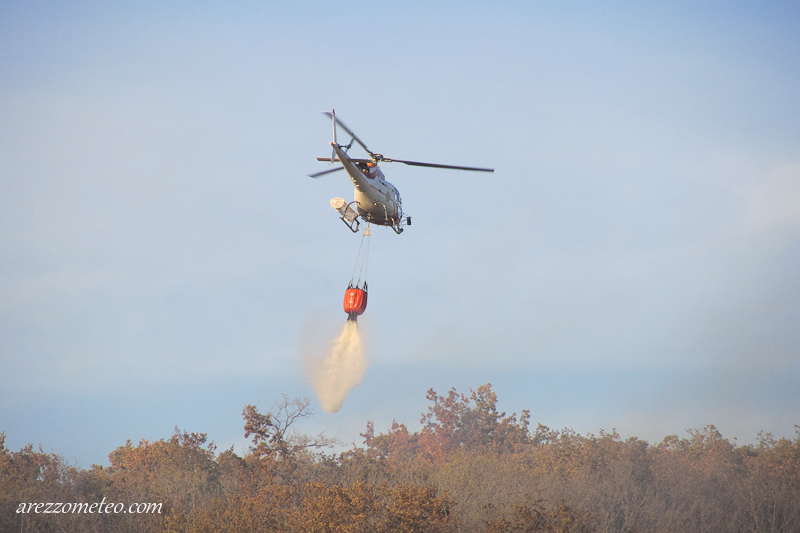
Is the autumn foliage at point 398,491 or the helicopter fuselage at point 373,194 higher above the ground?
the helicopter fuselage at point 373,194

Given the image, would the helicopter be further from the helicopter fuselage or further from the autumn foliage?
the autumn foliage

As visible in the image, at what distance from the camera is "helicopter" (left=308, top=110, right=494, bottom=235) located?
30.4 m

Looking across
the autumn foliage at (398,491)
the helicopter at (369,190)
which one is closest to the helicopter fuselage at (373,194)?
the helicopter at (369,190)

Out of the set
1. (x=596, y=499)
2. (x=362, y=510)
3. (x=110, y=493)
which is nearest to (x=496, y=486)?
(x=596, y=499)

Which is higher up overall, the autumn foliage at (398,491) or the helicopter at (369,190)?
the helicopter at (369,190)

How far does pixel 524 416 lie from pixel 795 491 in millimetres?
52316

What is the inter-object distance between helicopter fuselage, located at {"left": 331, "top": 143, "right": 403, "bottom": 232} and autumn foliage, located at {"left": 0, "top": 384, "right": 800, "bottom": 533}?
1220cm

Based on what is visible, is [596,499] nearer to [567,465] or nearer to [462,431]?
A: [567,465]

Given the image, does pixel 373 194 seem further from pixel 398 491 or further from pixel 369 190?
pixel 398 491

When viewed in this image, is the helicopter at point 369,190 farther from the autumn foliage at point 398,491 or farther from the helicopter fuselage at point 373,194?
the autumn foliage at point 398,491

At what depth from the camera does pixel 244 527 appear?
91.5ft

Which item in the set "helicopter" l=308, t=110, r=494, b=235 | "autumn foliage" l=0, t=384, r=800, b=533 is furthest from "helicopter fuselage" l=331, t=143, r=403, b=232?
"autumn foliage" l=0, t=384, r=800, b=533

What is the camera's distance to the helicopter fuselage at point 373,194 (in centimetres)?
3141

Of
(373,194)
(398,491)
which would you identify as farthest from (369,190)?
(398,491)
